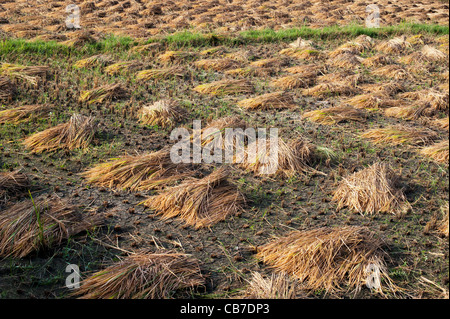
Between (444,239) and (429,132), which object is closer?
(444,239)

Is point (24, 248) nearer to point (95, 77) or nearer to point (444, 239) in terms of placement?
point (444, 239)

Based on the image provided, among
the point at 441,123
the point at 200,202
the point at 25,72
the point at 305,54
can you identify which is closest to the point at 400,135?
the point at 441,123

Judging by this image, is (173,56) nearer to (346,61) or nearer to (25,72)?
(25,72)

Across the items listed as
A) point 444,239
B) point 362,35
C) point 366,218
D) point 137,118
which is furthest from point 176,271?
point 362,35

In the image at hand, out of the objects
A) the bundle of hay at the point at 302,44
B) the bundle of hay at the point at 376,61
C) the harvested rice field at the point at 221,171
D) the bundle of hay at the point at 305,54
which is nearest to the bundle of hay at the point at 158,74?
the harvested rice field at the point at 221,171

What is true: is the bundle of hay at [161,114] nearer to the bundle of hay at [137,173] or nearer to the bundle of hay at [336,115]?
the bundle of hay at [137,173]

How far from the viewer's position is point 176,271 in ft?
9.84

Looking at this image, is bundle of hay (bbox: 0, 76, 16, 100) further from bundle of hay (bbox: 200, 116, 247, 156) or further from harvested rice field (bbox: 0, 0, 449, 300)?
bundle of hay (bbox: 200, 116, 247, 156)

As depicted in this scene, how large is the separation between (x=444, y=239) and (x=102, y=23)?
1024cm

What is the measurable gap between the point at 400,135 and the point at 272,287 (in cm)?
281

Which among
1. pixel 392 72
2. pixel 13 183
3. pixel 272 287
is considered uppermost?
pixel 13 183

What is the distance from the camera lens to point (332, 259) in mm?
3061

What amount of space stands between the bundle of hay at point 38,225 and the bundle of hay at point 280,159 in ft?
5.34

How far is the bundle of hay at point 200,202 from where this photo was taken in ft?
12.2
